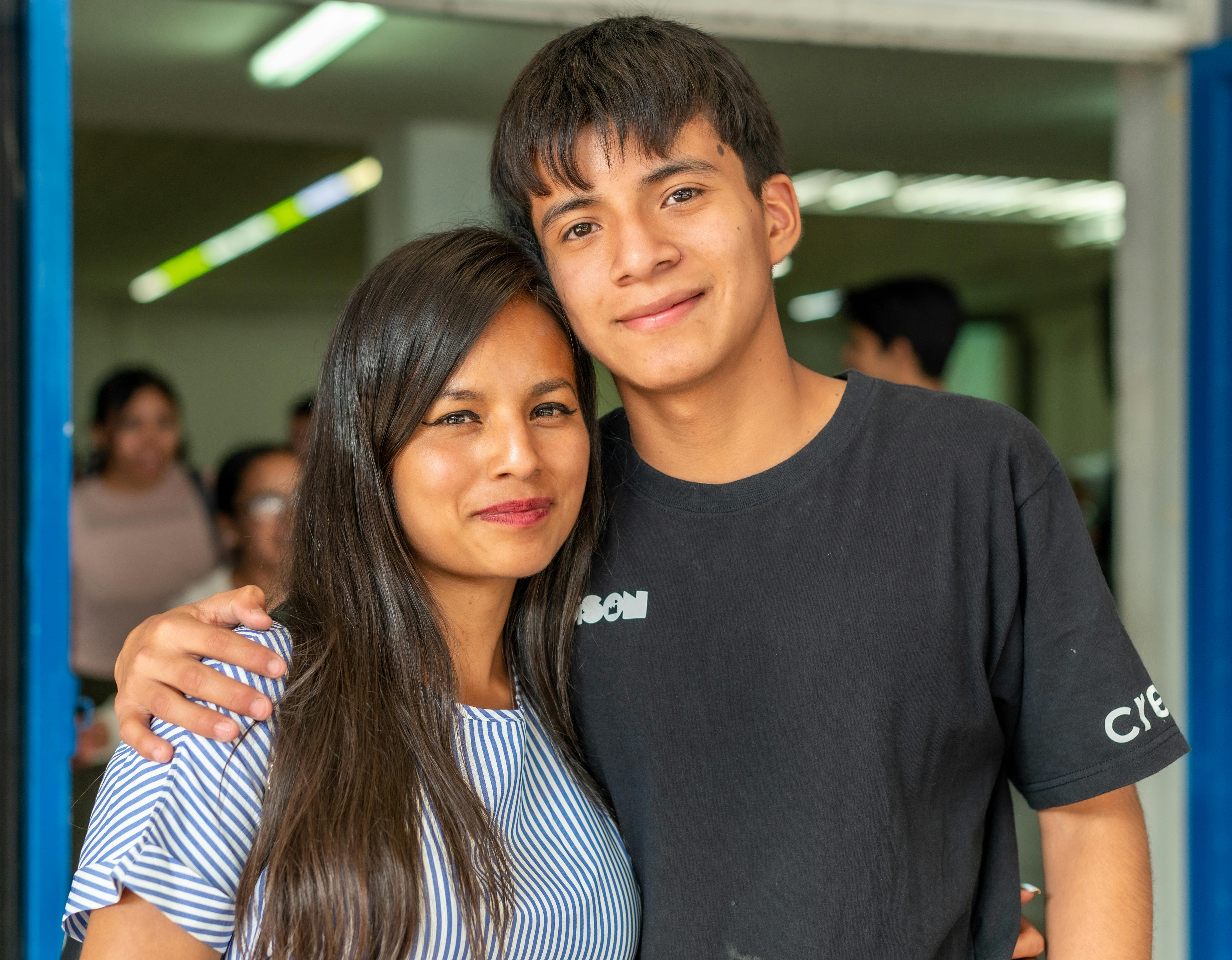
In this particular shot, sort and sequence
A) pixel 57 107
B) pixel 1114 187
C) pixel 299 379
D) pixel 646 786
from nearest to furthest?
pixel 646 786
pixel 57 107
pixel 1114 187
pixel 299 379

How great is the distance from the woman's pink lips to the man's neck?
0.25ft

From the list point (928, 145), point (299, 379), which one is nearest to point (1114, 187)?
point (928, 145)

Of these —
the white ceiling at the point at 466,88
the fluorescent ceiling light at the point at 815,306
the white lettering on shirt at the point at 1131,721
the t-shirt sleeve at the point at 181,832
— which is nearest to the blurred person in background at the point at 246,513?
the white ceiling at the point at 466,88

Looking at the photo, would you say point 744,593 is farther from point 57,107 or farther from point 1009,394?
point 1009,394

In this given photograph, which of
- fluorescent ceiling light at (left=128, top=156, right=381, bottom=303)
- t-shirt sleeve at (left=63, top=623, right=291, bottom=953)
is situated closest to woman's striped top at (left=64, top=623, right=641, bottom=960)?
t-shirt sleeve at (left=63, top=623, right=291, bottom=953)

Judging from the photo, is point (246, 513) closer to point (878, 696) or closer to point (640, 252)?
point (640, 252)

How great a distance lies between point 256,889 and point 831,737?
614 mm

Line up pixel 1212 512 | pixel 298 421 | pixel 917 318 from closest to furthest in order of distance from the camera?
pixel 1212 512
pixel 917 318
pixel 298 421

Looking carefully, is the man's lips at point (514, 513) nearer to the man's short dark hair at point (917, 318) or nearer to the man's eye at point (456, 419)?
the man's eye at point (456, 419)

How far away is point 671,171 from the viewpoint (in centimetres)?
138

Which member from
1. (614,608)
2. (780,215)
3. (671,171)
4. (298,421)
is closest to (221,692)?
(614,608)

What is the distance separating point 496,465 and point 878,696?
49 centimetres

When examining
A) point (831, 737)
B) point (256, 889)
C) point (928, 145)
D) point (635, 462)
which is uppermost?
point (928, 145)

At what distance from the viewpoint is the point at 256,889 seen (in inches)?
45.9
